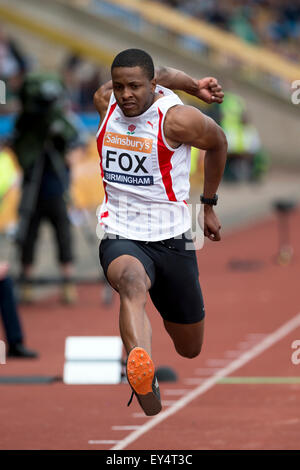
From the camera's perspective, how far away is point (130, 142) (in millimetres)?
6637

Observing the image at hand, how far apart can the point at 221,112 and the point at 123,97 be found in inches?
694

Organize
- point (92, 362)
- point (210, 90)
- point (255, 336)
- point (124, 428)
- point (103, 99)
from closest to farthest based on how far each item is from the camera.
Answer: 1. point (103, 99)
2. point (210, 90)
3. point (124, 428)
4. point (92, 362)
5. point (255, 336)

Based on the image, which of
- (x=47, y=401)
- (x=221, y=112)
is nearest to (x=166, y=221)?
(x=47, y=401)

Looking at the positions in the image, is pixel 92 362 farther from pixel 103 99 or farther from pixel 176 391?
pixel 103 99

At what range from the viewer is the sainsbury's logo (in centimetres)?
662

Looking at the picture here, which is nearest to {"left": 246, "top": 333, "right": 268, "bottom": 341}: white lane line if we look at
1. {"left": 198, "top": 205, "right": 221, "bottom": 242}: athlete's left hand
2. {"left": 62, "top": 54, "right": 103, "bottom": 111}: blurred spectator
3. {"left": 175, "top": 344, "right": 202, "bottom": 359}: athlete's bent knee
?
{"left": 175, "top": 344, "right": 202, "bottom": 359}: athlete's bent knee

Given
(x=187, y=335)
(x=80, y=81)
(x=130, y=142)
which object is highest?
(x=80, y=81)

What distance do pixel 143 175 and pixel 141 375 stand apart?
52.5 inches

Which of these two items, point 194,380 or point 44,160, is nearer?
point 194,380

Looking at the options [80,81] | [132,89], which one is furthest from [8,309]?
[80,81]

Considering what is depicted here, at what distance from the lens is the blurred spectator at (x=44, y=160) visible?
41.9 feet

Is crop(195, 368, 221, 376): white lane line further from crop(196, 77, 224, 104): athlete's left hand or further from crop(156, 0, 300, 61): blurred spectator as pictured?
crop(156, 0, 300, 61): blurred spectator

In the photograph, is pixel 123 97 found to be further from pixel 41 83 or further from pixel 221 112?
pixel 221 112

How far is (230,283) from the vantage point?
581 inches
